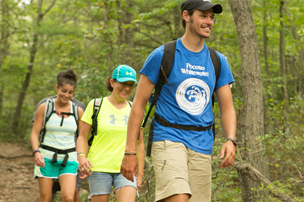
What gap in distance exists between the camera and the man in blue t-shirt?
2.71 meters

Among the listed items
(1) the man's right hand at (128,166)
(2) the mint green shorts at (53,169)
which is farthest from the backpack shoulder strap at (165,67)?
(2) the mint green shorts at (53,169)

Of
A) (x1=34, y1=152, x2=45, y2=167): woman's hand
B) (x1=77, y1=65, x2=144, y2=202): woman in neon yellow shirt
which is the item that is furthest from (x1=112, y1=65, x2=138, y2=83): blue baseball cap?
(x1=34, y1=152, x2=45, y2=167): woman's hand

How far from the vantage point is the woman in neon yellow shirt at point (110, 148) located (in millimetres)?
3924

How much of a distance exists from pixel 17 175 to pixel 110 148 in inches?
381

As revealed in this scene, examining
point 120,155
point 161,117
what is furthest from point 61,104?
point 161,117

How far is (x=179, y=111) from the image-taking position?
9.11 feet

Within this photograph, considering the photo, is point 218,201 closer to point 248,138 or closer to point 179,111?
point 248,138

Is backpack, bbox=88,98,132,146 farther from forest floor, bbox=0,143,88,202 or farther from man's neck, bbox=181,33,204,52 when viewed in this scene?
forest floor, bbox=0,143,88,202

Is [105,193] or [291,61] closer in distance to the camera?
[105,193]

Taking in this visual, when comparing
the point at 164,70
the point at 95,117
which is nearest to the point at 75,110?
the point at 95,117

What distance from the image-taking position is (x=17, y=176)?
1226 centimetres

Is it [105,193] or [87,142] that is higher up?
[87,142]

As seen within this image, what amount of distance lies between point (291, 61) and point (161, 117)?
11.9 m

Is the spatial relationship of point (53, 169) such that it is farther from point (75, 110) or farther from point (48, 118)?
point (75, 110)
